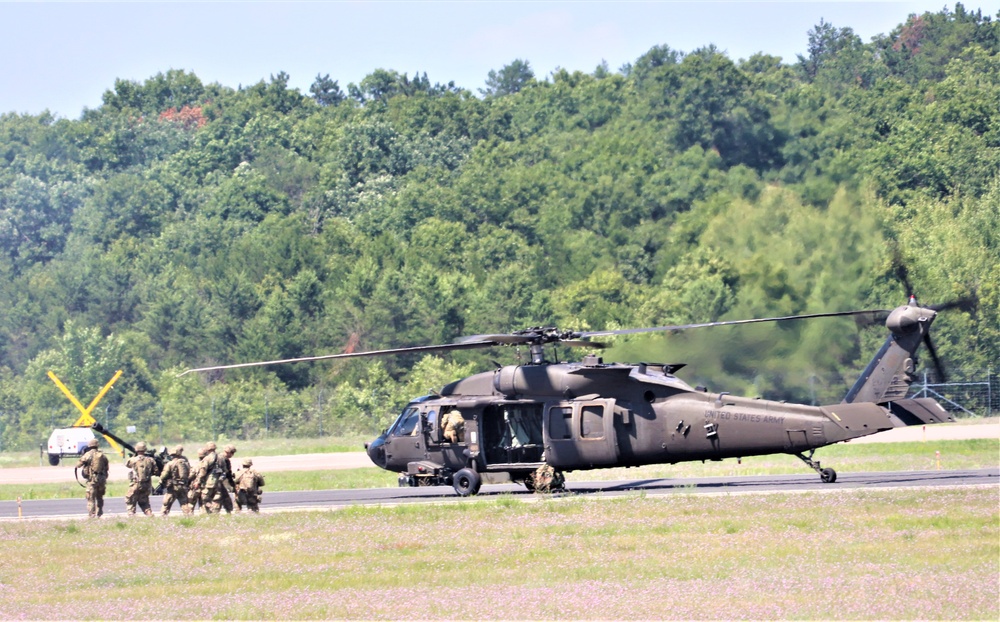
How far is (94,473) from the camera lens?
2653 centimetres

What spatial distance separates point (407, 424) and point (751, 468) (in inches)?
431

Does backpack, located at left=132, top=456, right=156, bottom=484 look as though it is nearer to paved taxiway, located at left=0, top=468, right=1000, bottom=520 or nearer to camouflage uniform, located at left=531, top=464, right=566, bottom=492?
paved taxiway, located at left=0, top=468, right=1000, bottom=520

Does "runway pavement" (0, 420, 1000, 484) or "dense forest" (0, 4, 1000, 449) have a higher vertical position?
"dense forest" (0, 4, 1000, 449)

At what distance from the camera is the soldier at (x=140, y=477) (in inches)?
1038

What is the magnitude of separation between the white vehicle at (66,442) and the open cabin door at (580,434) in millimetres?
33591

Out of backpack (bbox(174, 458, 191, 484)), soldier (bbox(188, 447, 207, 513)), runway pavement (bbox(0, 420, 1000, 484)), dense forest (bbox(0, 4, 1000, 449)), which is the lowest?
runway pavement (bbox(0, 420, 1000, 484))

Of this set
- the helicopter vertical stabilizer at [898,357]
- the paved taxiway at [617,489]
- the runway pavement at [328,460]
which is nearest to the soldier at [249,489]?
the paved taxiway at [617,489]

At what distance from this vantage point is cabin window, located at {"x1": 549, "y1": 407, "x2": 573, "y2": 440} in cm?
2622

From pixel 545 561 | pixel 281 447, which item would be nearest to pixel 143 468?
pixel 545 561

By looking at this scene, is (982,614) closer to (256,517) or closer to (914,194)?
(256,517)

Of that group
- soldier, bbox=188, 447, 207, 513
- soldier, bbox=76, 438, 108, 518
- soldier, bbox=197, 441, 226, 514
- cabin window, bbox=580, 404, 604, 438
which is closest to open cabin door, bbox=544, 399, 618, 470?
cabin window, bbox=580, 404, 604, 438

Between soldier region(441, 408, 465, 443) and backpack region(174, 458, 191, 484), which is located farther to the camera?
soldier region(441, 408, 465, 443)

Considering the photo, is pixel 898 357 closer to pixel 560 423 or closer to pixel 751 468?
pixel 560 423

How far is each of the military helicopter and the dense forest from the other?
2664 millimetres
